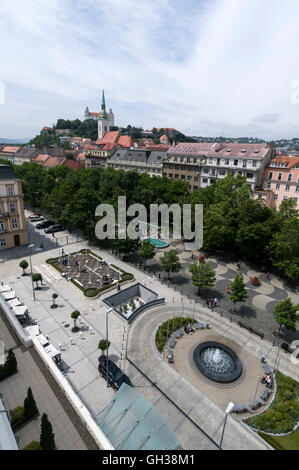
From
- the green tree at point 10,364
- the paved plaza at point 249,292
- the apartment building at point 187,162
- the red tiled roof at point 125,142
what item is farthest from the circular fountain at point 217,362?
the red tiled roof at point 125,142

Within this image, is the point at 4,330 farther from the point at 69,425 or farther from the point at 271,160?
the point at 271,160

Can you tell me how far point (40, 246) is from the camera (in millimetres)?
48969

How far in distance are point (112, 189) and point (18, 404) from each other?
55.6 m

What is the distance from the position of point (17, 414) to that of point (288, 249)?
3754cm

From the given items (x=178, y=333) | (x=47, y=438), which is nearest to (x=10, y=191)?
(x=178, y=333)

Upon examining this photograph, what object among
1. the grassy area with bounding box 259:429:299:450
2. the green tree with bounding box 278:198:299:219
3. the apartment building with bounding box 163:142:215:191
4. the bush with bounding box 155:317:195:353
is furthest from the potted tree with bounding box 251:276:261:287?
the apartment building with bounding box 163:142:215:191

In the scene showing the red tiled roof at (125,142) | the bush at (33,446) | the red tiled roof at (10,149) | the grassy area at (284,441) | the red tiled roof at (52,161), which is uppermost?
the red tiled roof at (125,142)

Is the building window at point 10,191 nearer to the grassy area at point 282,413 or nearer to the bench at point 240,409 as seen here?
the bench at point 240,409

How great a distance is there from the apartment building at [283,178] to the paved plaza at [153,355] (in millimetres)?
34592

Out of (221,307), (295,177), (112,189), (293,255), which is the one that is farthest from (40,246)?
(295,177)

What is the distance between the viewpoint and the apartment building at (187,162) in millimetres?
78812

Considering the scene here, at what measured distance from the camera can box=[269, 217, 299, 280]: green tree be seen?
36906 millimetres

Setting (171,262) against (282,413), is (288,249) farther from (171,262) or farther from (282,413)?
(282,413)

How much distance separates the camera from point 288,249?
3766cm
